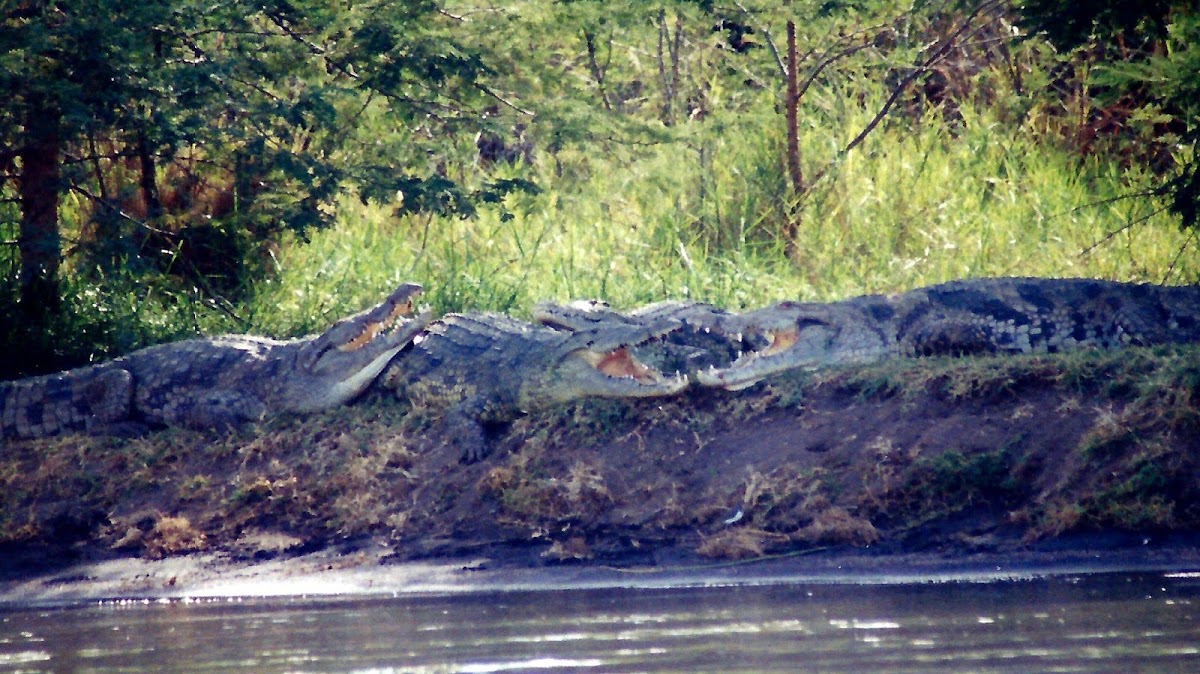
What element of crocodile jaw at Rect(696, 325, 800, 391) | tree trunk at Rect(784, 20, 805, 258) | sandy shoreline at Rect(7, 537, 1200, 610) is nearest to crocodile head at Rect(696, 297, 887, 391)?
crocodile jaw at Rect(696, 325, 800, 391)

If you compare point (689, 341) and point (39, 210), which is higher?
point (39, 210)

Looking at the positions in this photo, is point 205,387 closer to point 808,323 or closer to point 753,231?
point 808,323

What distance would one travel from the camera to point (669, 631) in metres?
5.89

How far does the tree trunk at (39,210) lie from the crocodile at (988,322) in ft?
14.0

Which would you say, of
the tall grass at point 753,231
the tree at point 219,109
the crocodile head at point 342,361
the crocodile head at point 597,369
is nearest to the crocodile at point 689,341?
the crocodile head at point 597,369

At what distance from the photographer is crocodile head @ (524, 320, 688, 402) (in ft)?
27.0

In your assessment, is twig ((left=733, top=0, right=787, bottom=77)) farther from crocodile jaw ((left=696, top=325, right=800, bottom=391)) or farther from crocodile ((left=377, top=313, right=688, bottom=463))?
crocodile jaw ((left=696, top=325, right=800, bottom=391))

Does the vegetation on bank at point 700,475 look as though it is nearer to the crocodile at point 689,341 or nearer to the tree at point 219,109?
the crocodile at point 689,341

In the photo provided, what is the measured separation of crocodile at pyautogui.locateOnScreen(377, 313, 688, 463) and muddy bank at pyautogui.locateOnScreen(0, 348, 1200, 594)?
0.12 metres

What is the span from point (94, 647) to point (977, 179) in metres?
8.25

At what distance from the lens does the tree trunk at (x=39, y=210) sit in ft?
32.1

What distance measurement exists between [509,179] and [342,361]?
2.93m

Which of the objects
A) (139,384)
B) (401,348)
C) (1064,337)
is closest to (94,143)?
(139,384)

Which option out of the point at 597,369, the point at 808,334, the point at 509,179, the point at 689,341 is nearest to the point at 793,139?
the point at 509,179
